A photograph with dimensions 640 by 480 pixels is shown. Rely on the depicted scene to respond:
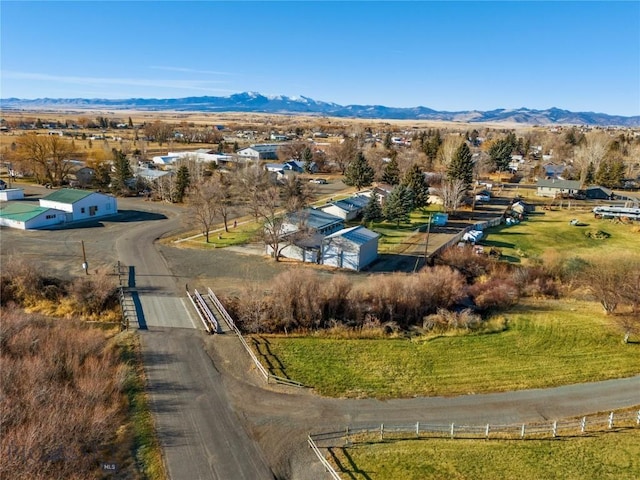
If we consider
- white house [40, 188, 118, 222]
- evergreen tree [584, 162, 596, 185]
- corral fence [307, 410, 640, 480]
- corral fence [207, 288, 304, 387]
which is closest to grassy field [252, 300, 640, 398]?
corral fence [207, 288, 304, 387]

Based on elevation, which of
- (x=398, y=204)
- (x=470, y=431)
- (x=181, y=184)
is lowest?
(x=470, y=431)

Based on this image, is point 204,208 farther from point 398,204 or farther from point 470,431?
point 470,431

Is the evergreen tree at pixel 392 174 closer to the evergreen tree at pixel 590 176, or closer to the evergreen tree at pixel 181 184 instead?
the evergreen tree at pixel 181 184

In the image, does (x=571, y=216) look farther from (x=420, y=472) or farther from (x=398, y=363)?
(x=420, y=472)

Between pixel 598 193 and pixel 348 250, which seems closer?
pixel 348 250

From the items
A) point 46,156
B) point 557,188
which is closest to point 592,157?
point 557,188

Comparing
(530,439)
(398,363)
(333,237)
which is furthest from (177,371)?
(333,237)

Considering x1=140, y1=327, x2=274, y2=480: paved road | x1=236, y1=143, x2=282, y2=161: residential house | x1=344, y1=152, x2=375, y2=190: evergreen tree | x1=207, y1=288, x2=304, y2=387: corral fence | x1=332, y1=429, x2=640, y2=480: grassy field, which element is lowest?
x1=332, y1=429, x2=640, y2=480: grassy field

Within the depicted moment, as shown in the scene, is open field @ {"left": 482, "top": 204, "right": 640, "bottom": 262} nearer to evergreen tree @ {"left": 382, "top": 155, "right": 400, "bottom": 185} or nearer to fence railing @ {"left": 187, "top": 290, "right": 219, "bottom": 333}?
evergreen tree @ {"left": 382, "top": 155, "right": 400, "bottom": 185}
